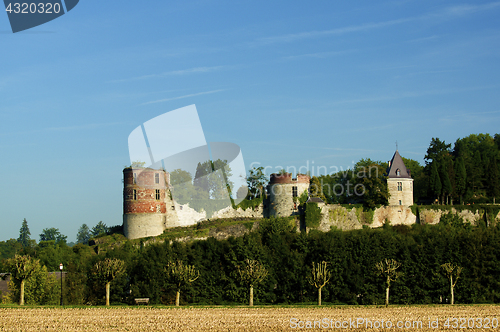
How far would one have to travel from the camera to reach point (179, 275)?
38.7 meters

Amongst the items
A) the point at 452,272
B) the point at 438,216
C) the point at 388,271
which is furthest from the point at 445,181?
the point at 388,271

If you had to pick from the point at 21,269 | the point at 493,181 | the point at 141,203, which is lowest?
the point at 21,269

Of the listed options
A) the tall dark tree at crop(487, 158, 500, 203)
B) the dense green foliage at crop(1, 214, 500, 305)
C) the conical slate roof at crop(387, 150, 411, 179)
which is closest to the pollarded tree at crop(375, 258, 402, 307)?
the dense green foliage at crop(1, 214, 500, 305)

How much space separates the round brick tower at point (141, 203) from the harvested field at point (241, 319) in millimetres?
19738

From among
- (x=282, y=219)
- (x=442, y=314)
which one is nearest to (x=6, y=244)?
(x=282, y=219)

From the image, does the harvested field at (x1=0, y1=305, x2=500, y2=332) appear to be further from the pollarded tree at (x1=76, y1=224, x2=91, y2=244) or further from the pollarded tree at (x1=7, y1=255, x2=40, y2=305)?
the pollarded tree at (x1=76, y1=224, x2=91, y2=244)

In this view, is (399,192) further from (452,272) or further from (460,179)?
(452,272)

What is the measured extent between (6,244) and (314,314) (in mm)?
123129

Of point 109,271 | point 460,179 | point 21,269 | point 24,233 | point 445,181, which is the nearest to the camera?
A: point 109,271

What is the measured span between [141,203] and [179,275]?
16194mm

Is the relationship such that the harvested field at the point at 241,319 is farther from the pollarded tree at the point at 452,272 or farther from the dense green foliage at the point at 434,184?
the dense green foliage at the point at 434,184

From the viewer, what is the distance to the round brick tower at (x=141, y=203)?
2095 inches

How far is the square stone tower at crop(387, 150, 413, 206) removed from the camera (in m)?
60.0

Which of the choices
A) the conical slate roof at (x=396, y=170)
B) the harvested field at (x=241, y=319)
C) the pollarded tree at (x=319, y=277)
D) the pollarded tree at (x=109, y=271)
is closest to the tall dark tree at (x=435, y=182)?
the conical slate roof at (x=396, y=170)
